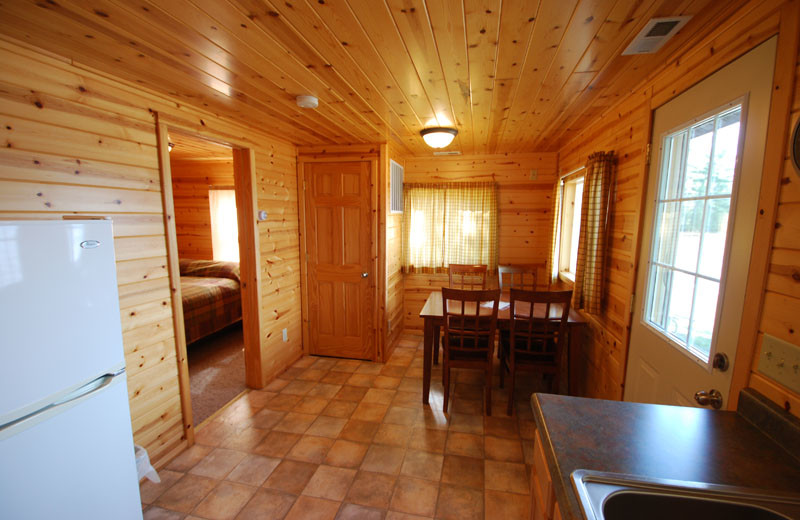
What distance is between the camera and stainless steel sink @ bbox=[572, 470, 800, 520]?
804 mm

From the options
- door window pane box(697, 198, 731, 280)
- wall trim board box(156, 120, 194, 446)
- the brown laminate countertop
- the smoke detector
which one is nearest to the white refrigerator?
wall trim board box(156, 120, 194, 446)

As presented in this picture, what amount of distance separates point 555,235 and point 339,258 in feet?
7.81

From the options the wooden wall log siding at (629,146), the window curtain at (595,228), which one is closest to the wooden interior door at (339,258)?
the window curtain at (595,228)

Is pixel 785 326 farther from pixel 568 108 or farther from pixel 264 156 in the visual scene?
pixel 264 156

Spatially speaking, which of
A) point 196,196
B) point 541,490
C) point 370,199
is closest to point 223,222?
point 196,196

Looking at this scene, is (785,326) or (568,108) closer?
(785,326)

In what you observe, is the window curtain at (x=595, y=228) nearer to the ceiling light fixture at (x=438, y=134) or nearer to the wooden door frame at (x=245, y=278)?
the ceiling light fixture at (x=438, y=134)

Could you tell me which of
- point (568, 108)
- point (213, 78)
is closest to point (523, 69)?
point (568, 108)

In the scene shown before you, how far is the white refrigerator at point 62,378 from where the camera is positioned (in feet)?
3.36

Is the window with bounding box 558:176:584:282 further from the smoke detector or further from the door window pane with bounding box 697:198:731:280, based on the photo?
the smoke detector

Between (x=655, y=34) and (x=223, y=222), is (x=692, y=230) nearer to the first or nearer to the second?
(x=655, y=34)

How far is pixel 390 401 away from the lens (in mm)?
2805

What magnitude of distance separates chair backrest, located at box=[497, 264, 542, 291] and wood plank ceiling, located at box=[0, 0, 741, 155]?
5.86ft

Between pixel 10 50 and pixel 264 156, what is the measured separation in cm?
163
